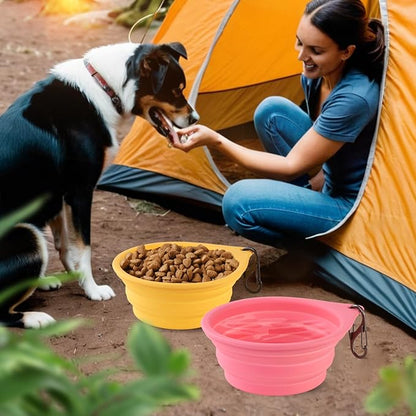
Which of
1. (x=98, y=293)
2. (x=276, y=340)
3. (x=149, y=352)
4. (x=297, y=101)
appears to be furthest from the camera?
(x=297, y=101)

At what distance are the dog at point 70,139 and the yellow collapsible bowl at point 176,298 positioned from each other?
0.26m

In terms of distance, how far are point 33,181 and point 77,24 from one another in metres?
7.29

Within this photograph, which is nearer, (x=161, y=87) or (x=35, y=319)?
(x=35, y=319)

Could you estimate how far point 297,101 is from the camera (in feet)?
14.9

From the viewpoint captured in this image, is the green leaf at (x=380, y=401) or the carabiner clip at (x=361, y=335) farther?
the carabiner clip at (x=361, y=335)

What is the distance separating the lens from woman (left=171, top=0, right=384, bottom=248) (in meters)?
2.54

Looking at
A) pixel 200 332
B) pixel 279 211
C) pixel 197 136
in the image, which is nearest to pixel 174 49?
pixel 197 136

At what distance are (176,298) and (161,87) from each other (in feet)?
3.04

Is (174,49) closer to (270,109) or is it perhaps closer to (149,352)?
(270,109)

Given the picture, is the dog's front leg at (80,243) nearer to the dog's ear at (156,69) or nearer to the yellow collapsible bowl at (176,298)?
the yellow collapsible bowl at (176,298)

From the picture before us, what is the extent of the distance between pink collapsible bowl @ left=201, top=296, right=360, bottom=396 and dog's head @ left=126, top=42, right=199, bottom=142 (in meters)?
0.88

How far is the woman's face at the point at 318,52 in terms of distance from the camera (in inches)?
101

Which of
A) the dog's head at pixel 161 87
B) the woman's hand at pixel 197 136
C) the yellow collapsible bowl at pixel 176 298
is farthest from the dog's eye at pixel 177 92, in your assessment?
the yellow collapsible bowl at pixel 176 298

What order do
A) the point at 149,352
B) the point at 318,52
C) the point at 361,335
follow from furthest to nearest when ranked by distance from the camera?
the point at 318,52
the point at 361,335
the point at 149,352
